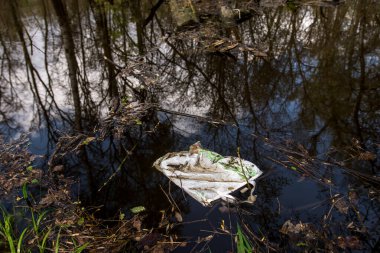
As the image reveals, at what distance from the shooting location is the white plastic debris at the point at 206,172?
2.68 metres

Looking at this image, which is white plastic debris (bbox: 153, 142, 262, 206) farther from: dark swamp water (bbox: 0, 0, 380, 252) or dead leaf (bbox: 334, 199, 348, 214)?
dead leaf (bbox: 334, 199, 348, 214)

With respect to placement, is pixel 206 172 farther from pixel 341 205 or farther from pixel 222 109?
pixel 222 109

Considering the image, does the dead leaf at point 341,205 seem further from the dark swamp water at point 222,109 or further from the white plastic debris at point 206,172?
the white plastic debris at point 206,172

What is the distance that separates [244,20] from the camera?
7359 millimetres

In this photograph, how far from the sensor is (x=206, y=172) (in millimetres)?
2889

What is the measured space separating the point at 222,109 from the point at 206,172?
1.26 m

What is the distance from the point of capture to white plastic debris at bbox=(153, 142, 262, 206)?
105 inches

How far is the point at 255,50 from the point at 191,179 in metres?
3.50

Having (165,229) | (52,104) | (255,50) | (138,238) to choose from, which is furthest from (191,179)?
(255,50)

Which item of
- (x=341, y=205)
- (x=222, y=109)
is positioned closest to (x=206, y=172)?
(x=341, y=205)

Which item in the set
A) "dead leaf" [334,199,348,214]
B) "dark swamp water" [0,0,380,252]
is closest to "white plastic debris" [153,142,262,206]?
"dark swamp water" [0,0,380,252]

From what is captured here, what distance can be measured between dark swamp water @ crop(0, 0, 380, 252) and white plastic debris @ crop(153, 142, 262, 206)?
0.09 metres

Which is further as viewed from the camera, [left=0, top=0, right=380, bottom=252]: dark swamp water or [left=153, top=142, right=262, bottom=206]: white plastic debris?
[left=153, top=142, right=262, bottom=206]: white plastic debris

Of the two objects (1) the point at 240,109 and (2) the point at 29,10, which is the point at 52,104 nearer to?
(1) the point at 240,109
